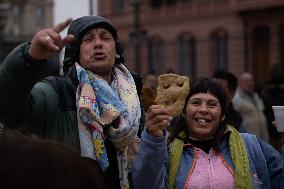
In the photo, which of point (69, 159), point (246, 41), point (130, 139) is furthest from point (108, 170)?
point (246, 41)

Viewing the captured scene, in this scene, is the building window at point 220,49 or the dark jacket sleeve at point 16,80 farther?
the building window at point 220,49

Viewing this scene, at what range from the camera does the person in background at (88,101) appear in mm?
2575

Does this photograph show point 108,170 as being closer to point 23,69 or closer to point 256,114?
point 23,69

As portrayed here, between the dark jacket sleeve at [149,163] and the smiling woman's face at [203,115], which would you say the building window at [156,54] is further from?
the dark jacket sleeve at [149,163]

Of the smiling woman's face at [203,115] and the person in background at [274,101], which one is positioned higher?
the smiling woman's face at [203,115]

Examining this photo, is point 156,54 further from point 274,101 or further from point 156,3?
point 274,101

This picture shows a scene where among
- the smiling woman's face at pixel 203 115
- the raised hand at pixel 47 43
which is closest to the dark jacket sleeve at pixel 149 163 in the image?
the smiling woman's face at pixel 203 115

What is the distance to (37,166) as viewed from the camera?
4.18 ft

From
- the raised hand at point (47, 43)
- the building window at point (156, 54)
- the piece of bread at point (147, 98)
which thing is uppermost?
the raised hand at point (47, 43)

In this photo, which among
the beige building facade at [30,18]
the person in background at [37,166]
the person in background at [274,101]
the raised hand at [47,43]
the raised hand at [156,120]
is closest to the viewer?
the person in background at [37,166]

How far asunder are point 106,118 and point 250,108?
16.9 feet

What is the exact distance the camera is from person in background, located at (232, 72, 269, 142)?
7610 mm

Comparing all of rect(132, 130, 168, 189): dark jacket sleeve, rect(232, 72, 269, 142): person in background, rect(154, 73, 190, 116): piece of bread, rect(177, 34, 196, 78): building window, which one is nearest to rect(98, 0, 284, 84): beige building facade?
rect(177, 34, 196, 78): building window

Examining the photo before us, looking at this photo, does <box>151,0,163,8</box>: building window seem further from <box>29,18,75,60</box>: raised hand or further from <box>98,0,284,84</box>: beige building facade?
<box>29,18,75,60</box>: raised hand
